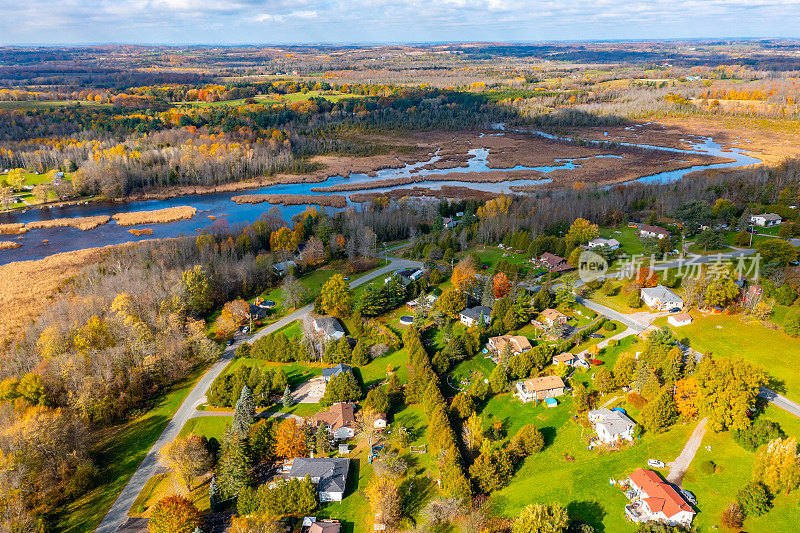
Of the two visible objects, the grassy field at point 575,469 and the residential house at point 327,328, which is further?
the residential house at point 327,328

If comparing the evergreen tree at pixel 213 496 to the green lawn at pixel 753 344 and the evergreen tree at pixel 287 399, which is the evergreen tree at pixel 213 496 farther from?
the green lawn at pixel 753 344

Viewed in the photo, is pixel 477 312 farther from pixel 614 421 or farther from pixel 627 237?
pixel 627 237

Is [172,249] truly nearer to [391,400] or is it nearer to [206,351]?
[206,351]

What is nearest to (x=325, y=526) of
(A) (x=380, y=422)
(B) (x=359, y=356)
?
(A) (x=380, y=422)

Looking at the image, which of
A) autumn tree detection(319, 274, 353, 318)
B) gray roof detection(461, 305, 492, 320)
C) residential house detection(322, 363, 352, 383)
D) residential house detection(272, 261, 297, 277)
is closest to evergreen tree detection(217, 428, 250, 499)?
residential house detection(322, 363, 352, 383)

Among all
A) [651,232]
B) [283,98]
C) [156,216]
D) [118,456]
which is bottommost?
[118,456]

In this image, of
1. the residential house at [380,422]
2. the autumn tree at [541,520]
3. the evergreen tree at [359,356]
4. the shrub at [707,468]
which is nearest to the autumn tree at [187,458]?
the residential house at [380,422]
